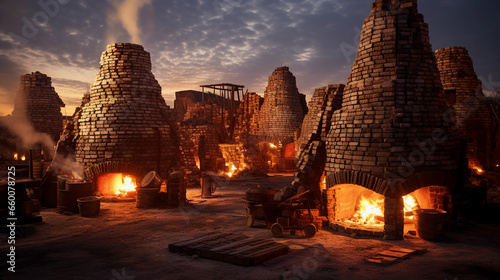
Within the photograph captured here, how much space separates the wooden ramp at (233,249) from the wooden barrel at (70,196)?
5.39m

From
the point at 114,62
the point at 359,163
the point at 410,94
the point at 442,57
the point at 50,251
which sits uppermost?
the point at 442,57

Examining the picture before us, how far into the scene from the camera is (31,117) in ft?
64.6

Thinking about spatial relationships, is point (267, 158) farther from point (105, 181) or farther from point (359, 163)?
point (359, 163)

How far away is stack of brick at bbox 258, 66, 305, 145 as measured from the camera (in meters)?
25.5

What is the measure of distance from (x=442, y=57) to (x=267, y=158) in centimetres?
1220

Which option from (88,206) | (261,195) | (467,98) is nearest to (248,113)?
(467,98)

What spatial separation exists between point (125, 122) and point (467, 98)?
16156mm

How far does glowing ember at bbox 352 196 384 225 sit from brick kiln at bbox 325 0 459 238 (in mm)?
50

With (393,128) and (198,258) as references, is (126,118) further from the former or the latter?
(393,128)

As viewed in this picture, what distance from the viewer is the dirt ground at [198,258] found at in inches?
216

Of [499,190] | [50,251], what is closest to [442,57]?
[499,190]

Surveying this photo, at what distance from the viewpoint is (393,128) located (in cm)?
774

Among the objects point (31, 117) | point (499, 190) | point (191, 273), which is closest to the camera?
point (191, 273)

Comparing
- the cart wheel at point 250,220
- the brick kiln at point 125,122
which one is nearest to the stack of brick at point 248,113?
the brick kiln at point 125,122
